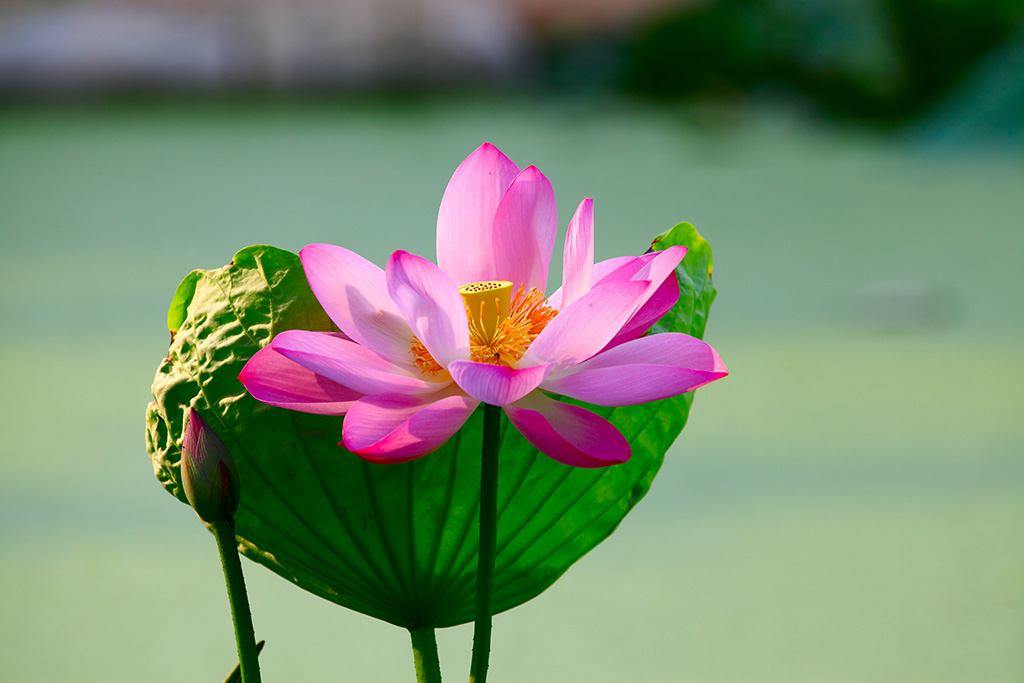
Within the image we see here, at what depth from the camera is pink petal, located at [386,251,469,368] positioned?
5.1 inches

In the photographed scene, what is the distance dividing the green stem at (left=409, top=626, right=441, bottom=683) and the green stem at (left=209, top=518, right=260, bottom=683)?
26 millimetres

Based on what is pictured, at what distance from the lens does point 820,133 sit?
1.85 m

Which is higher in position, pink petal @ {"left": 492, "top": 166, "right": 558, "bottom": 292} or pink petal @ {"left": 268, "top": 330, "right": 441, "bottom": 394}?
pink petal @ {"left": 492, "top": 166, "right": 558, "bottom": 292}

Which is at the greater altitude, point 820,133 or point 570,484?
point 820,133

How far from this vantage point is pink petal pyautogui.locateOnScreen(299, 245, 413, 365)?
137 millimetres

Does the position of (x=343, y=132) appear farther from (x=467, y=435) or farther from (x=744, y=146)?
(x=467, y=435)

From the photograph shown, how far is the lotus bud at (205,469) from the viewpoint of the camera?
0.13 m

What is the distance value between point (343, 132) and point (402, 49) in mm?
441

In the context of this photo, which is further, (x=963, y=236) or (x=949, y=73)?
(x=949, y=73)

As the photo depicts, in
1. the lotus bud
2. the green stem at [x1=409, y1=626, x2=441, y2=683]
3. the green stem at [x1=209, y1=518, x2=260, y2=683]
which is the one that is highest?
the lotus bud

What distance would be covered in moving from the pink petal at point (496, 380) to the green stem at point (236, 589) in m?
0.04

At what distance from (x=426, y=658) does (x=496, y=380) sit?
57mm

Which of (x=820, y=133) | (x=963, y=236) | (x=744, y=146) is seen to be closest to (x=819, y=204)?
(x=963, y=236)

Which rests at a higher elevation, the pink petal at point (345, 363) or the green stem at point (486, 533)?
the pink petal at point (345, 363)
